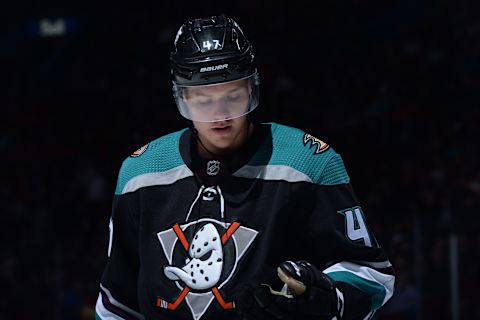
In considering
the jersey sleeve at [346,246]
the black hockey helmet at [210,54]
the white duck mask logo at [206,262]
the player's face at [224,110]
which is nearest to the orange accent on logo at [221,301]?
the white duck mask logo at [206,262]

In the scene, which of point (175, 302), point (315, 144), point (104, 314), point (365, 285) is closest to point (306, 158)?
point (315, 144)

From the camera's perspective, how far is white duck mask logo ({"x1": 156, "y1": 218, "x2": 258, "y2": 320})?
7.02 feet

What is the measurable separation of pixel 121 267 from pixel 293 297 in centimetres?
51

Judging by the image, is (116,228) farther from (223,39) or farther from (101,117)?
(101,117)

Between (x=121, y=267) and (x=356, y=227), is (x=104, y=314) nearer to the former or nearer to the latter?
(x=121, y=267)

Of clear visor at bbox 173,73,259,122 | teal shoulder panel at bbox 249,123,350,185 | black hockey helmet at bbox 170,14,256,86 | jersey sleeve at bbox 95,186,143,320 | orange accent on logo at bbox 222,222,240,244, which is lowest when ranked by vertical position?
jersey sleeve at bbox 95,186,143,320

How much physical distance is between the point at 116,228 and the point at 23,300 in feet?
13.1

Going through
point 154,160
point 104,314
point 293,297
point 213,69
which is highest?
point 213,69

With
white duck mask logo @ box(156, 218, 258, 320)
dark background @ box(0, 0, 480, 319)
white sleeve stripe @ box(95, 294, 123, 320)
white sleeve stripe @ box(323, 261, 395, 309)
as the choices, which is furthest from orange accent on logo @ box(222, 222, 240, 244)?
dark background @ box(0, 0, 480, 319)

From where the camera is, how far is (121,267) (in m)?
2.37

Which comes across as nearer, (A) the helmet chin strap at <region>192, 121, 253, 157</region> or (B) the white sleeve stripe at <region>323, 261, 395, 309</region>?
(B) the white sleeve stripe at <region>323, 261, 395, 309</region>

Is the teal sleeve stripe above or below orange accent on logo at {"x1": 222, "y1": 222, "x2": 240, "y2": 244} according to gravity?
below

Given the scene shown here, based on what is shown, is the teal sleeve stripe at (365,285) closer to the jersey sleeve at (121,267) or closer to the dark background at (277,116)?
the jersey sleeve at (121,267)

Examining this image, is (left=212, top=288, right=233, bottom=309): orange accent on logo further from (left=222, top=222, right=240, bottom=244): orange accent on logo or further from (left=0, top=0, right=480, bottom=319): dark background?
(left=0, top=0, right=480, bottom=319): dark background
